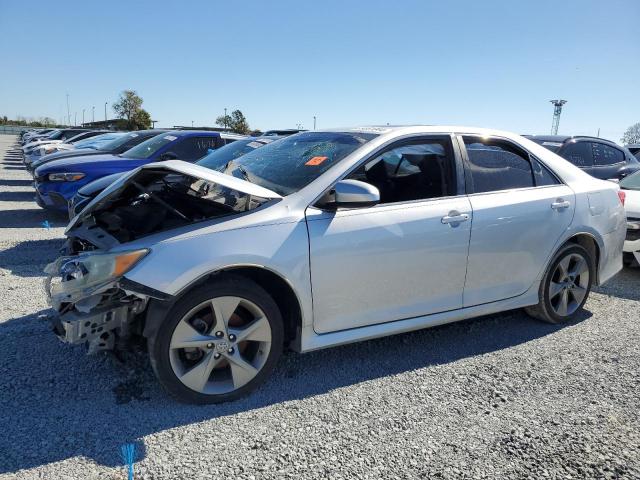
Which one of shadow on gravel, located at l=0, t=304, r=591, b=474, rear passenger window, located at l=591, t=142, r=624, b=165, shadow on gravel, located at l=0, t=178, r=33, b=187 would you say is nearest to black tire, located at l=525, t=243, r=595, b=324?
shadow on gravel, located at l=0, t=304, r=591, b=474

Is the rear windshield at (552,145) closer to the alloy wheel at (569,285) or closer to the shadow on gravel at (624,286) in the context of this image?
the shadow on gravel at (624,286)

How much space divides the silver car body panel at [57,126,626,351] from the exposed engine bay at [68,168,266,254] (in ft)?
0.53

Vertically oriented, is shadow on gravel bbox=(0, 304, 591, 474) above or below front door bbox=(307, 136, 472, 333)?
below

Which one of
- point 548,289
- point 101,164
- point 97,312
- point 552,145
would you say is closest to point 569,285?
point 548,289

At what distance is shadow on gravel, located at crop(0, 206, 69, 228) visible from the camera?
8.40m

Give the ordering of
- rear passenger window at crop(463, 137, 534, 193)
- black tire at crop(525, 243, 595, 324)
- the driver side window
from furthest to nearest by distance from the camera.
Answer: black tire at crop(525, 243, 595, 324) → rear passenger window at crop(463, 137, 534, 193) → the driver side window

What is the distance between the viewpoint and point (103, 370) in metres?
3.40

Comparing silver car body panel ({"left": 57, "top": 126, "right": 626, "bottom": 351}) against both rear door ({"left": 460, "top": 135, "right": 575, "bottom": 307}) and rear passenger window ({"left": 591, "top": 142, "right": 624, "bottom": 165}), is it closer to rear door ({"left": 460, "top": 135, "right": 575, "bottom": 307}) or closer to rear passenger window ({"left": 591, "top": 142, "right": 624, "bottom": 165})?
rear door ({"left": 460, "top": 135, "right": 575, "bottom": 307})

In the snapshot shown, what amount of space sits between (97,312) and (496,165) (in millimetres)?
3090

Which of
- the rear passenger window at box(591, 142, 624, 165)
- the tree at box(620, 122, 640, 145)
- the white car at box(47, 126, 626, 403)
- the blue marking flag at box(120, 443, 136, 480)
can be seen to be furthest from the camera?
the tree at box(620, 122, 640, 145)

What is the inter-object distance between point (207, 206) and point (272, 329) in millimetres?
1048

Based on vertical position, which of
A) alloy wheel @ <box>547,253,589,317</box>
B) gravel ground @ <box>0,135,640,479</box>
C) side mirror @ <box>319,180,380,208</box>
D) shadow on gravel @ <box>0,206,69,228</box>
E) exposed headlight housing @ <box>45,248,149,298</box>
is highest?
side mirror @ <box>319,180,380,208</box>

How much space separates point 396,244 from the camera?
133 inches

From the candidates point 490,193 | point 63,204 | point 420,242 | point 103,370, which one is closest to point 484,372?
point 420,242
